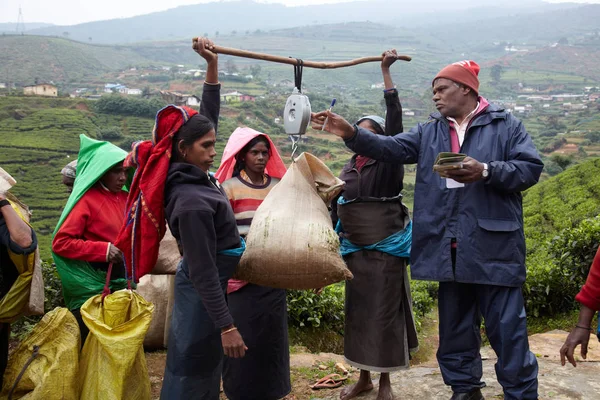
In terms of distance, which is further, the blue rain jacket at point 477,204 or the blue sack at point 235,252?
the blue rain jacket at point 477,204

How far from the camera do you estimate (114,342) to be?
272cm

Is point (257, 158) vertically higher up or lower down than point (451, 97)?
lower down

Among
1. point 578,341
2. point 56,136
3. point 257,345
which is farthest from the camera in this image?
point 56,136

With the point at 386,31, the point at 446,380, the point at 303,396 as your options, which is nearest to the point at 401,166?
the point at 446,380

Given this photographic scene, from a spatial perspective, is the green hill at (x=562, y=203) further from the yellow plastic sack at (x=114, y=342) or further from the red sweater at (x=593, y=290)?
the yellow plastic sack at (x=114, y=342)

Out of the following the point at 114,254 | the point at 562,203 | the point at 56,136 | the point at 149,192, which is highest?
the point at 149,192

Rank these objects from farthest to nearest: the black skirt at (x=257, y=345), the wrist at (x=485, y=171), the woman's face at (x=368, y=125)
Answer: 1. the woman's face at (x=368, y=125)
2. the black skirt at (x=257, y=345)
3. the wrist at (x=485, y=171)

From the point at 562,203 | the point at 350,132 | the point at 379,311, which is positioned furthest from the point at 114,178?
the point at 562,203

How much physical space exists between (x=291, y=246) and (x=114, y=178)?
3.88ft

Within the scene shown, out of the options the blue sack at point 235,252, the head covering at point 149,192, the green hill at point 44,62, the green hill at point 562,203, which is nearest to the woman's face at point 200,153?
the head covering at point 149,192

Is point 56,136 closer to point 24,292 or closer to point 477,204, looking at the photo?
point 24,292

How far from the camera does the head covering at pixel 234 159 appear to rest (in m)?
3.19

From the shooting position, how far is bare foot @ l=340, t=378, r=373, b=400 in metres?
3.31

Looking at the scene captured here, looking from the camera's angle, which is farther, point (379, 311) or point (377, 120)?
point (377, 120)
